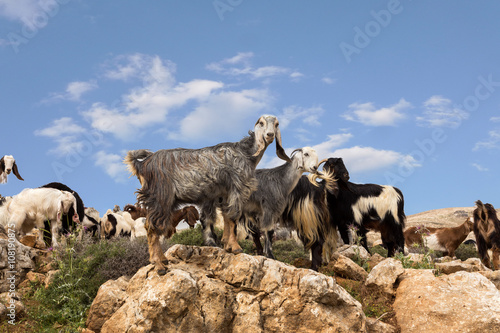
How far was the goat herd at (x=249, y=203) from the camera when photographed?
624 cm

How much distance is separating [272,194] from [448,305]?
3.57 m

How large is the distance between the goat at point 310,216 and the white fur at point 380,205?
2568mm

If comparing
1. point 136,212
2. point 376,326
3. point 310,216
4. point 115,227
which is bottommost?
point 376,326

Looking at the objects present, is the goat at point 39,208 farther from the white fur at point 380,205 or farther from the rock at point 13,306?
the white fur at point 380,205

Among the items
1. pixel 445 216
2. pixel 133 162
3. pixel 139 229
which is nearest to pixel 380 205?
pixel 133 162

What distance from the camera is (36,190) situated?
11297mm

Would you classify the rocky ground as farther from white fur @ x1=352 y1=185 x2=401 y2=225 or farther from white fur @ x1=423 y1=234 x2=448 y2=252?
white fur @ x1=423 y1=234 x2=448 y2=252

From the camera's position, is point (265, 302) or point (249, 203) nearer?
point (265, 302)

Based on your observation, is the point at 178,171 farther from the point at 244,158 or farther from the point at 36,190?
the point at 36,190

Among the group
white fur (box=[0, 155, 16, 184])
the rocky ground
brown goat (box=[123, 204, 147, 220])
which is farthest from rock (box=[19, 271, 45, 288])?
brown goat (box=[123, 204, 147, 220])

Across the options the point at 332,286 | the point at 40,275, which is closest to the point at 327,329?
the point at 332,286

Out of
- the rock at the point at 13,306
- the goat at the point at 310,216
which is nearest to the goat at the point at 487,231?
the goat at the point at 310,216

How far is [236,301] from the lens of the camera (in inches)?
241

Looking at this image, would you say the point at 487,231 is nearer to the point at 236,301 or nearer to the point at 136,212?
the point at 236,301
